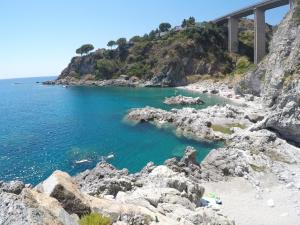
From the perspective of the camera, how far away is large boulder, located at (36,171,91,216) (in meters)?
15.4

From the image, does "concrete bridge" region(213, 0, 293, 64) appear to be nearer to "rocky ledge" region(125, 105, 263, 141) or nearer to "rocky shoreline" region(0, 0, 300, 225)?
"rocky shoreline" region(0, 0, 300, 225)

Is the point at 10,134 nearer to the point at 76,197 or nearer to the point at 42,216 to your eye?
the point at 76,197

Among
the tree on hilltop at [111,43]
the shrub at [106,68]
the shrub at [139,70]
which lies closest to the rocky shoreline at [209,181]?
the shrub at [139,70]

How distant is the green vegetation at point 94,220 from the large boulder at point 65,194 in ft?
2.74

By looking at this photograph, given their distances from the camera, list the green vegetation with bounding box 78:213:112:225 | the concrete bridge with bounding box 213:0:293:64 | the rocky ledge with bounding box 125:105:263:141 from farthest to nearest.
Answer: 1. the concrete bridge with bounding box 213:0:293:64
2. the rocky ledge with bounding box 125:105:263:141
3. the green vegetation with bounding box 78:213:112:225

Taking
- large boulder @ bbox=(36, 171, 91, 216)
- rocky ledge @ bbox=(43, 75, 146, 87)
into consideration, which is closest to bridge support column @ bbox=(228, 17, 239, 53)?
rocky ledge @ bbox=(43, 75, 146, 87)

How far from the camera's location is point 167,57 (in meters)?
144

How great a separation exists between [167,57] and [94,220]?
133047 millimetres

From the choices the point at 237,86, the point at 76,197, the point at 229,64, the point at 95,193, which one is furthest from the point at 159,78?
the point at 76,197

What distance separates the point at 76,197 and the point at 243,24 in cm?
17376

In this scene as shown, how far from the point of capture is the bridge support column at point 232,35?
142m

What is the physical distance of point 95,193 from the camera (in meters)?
26.3

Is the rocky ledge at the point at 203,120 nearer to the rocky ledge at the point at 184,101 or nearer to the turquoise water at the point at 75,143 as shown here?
the turquoise water at the point at 75,143

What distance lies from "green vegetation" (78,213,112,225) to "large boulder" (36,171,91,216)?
837 mm
